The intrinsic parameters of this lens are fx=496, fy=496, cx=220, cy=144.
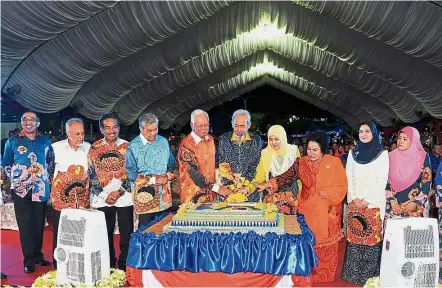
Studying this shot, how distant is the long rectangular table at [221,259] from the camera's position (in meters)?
2.99

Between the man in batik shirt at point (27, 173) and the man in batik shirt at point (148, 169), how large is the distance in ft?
3.02

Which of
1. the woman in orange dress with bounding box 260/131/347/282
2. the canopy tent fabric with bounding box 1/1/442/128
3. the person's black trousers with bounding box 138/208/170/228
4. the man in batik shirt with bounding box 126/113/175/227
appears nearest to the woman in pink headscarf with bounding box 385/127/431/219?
the woman in orange dress with bounding box 260/131/347/282

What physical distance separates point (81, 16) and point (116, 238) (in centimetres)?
272

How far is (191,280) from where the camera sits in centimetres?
316

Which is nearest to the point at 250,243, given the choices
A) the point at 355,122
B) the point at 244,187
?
the point at 244,187

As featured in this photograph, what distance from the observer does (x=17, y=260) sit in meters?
4.86

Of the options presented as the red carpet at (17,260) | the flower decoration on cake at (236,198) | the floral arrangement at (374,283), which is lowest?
the red carpet at (17,260)

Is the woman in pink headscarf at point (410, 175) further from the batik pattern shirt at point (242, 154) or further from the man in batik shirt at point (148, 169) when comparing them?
the man in batik shirt at point (148, 169)

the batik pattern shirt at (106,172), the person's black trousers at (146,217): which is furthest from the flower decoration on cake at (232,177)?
the batik pattern shirt at (106,172)

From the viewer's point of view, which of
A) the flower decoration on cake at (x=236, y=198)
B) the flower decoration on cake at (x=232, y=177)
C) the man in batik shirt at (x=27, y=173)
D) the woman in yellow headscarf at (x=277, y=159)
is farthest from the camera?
the man in batik shirt at (x=27, y=173)

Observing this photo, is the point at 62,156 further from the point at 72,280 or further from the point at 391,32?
the point at 391,32

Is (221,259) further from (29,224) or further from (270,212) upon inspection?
(29,224)

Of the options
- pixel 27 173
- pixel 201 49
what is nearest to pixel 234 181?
pixel 27 173

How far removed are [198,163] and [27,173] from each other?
1557 mm
